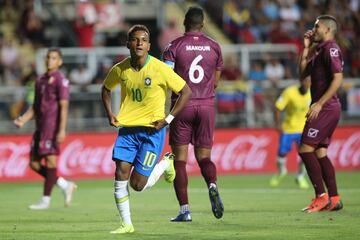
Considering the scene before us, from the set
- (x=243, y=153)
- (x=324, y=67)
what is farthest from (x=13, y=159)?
(x=324, y=67)

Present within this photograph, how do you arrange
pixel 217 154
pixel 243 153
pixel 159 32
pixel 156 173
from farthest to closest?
pixel 159 32
pixel 243 153
pixel 217 154
pixel 156 173

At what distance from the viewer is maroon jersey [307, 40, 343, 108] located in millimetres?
13477

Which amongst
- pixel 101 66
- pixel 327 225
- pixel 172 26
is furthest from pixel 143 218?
pixel 172 26

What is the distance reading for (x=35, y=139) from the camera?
651 inches

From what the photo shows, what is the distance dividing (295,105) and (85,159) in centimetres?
587

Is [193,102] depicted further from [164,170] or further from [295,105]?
[295,105]

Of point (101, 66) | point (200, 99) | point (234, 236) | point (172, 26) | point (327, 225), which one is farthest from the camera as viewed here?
point (172, 26)

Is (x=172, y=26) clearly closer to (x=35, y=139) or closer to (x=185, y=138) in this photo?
(x=35, y=139)

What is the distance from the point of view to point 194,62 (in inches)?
512

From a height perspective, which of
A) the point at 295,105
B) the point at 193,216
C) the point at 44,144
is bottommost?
the point at 295,105

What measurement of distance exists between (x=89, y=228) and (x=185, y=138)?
68.7 inches

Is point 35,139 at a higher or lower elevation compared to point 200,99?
lower

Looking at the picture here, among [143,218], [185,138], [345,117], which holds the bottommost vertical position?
[345,117]

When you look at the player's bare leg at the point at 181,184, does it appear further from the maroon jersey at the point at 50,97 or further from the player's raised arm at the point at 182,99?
the maroon jersey at the point at 50,97
